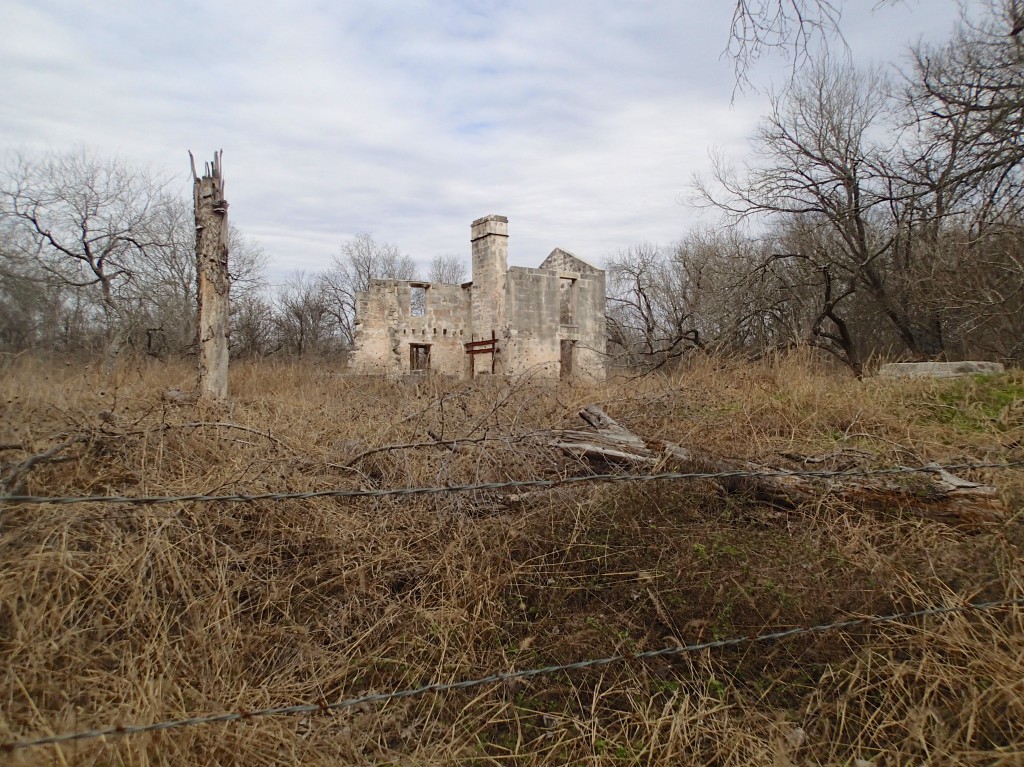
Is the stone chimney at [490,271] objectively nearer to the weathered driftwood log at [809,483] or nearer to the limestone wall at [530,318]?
the limestone wall at [530,318]

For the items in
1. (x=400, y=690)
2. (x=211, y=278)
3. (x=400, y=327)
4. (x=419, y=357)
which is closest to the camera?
(x=400, y=690)

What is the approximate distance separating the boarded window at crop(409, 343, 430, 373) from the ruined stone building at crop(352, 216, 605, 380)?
1.4 inches

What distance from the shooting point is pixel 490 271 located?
1798 centimetres

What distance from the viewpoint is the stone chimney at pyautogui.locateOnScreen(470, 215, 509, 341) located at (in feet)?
58.5

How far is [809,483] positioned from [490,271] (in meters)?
15.1

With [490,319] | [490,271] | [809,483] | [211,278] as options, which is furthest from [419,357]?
[809,483]

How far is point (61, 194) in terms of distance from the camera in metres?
20.1

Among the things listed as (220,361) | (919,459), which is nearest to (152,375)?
(220,361)

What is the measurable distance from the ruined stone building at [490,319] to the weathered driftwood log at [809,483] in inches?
526

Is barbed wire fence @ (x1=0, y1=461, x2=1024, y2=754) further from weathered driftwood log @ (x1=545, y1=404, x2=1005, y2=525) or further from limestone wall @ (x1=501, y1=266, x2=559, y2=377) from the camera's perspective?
limestone wall @ (x1=501, y1=266, x2=559, y2=377)

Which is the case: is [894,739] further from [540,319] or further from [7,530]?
[540,319]

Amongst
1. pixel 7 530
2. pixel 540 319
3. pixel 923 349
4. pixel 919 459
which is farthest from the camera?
pixel 540 319

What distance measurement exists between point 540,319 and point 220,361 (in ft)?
37.9

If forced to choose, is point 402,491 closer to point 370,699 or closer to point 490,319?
point 370,699
